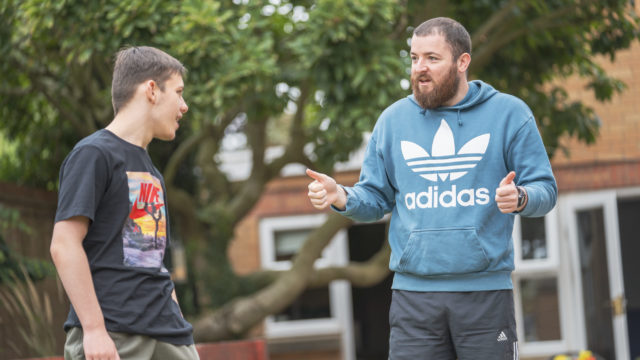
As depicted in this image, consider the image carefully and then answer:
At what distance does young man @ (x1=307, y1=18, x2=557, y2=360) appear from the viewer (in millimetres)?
2551

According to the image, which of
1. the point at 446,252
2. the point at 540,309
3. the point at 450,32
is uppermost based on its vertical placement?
the point at 450,32

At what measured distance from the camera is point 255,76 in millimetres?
5445

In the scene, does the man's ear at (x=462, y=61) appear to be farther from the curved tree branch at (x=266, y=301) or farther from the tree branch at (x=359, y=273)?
the tree branch at (x=359, y=273)

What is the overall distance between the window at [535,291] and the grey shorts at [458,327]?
6.88 m

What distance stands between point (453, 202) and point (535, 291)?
718cm

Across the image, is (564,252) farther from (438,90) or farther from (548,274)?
(438,90)

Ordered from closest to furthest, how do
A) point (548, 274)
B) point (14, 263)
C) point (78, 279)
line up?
point (78, 279) < point (14, 263) < point (548, 274)

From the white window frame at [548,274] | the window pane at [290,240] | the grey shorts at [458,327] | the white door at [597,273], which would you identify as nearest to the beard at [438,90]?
the grey shorts at [458,327]

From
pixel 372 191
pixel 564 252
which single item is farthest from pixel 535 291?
pixel 372 191

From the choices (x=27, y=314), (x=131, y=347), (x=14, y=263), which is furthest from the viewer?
(x=14, y=263)

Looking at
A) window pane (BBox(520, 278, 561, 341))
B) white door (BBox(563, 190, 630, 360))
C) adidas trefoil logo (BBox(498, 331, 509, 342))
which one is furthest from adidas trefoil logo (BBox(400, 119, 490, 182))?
window pane (BBox(520, 278, 561, 341))

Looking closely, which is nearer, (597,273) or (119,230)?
(119,230)

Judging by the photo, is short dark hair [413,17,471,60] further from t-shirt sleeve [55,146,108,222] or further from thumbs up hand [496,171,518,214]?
t-shirt sleeve [55,146,108,222]

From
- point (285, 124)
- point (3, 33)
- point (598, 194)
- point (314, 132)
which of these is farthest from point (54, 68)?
point (598, 194)
